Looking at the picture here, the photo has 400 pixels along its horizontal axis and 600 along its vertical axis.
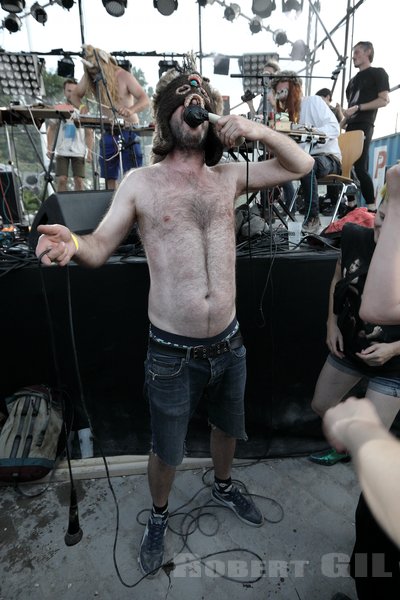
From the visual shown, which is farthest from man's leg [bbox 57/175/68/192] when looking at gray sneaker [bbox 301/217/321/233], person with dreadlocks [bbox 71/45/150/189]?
gray sneaker [bbox 301/217/321/233]

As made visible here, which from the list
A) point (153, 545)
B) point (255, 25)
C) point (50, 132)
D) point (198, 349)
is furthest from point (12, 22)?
point (153, 545)

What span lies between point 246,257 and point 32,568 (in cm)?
219

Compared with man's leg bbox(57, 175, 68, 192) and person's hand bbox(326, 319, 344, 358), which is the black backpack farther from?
man's leg bbox(57, 175, 68, 192)

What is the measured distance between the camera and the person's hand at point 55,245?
1281 mm

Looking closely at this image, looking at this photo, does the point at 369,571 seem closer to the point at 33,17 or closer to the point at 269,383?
the point at 269,383

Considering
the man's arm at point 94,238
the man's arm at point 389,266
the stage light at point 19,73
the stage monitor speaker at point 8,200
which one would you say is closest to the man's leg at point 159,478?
the man's arm at point 94,238

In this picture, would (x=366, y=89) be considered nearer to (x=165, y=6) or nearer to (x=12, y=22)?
(x=165, y=6)

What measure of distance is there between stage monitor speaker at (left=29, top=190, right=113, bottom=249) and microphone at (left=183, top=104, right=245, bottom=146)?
1.27 metres

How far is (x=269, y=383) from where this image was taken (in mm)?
2617

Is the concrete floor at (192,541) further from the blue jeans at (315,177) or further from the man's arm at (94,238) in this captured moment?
the blue jeans at (315,177)

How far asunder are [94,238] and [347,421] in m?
1.25

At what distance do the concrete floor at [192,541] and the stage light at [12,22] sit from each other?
38.0ft

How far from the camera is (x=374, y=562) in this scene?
4.02 ft

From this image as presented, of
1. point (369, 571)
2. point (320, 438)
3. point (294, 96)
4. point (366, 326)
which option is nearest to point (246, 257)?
point (366, 326)
